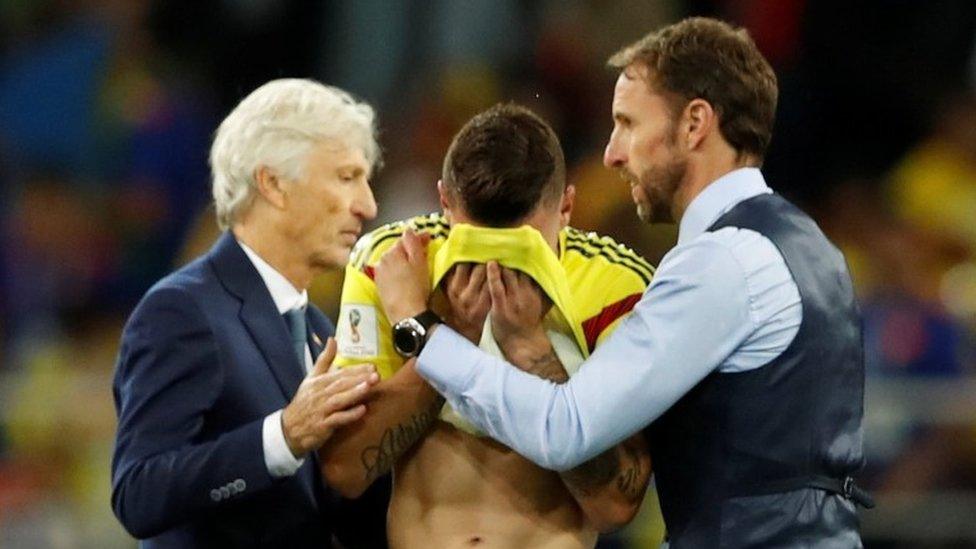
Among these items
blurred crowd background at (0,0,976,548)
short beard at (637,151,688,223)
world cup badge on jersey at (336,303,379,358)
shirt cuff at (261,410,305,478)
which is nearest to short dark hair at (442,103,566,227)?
short beard at (637,151,688,223)

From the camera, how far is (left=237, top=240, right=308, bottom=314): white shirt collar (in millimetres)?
3945

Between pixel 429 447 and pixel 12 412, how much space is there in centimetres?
266

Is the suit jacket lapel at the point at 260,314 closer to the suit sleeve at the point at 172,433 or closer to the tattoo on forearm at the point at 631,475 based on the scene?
the suit sleeve at the point at 172,433

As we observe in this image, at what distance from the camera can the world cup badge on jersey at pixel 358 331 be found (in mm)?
3475

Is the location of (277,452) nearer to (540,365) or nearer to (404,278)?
(404,278)

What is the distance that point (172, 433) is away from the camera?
143 inches

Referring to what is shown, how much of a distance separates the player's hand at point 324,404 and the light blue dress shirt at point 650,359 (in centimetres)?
19

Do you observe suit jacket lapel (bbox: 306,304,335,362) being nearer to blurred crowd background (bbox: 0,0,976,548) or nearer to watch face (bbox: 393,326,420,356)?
watch face (bbox: 393,326,420,356)

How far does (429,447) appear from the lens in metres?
3.55

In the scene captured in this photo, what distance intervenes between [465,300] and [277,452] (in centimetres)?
47

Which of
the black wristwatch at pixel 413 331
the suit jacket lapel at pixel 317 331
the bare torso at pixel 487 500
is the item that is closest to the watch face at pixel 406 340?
the black wristwatch at pixel 413 331

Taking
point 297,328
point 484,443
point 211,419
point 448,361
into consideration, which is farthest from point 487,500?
point 297,328

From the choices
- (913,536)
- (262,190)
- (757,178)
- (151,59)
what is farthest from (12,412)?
(757,178)

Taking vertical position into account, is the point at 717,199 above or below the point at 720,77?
below
